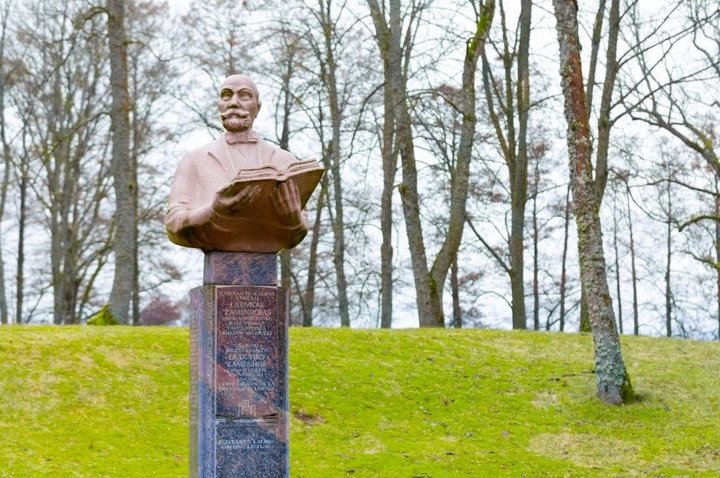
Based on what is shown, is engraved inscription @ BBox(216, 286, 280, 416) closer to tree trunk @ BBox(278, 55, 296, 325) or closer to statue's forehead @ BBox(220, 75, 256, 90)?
statue's forehead @ BBox(220, 75, 256, 90)

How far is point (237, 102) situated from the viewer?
738 cm

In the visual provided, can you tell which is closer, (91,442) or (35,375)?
(91,442)

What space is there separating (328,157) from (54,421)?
15.2 metres

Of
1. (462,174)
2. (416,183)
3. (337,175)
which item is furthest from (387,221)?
(462,174)

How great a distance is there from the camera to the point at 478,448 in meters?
11.5

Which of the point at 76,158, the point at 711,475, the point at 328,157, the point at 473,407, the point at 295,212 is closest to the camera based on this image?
the point at 295,212

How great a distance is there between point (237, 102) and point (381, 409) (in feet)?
21.5

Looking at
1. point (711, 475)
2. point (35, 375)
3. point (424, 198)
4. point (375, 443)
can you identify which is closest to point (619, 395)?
point (711, 475)

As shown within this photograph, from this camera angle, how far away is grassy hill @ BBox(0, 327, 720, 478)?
34.8 ft

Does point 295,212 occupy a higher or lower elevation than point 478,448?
higher

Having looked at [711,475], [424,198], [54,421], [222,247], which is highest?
[424,198]

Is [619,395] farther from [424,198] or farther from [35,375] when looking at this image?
[424,198]

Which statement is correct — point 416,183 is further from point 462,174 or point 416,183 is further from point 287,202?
point 287,202

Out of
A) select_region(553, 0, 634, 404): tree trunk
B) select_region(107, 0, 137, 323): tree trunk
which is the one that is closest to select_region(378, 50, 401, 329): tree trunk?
select_region(107, 0, 137, 323): tree trunk
